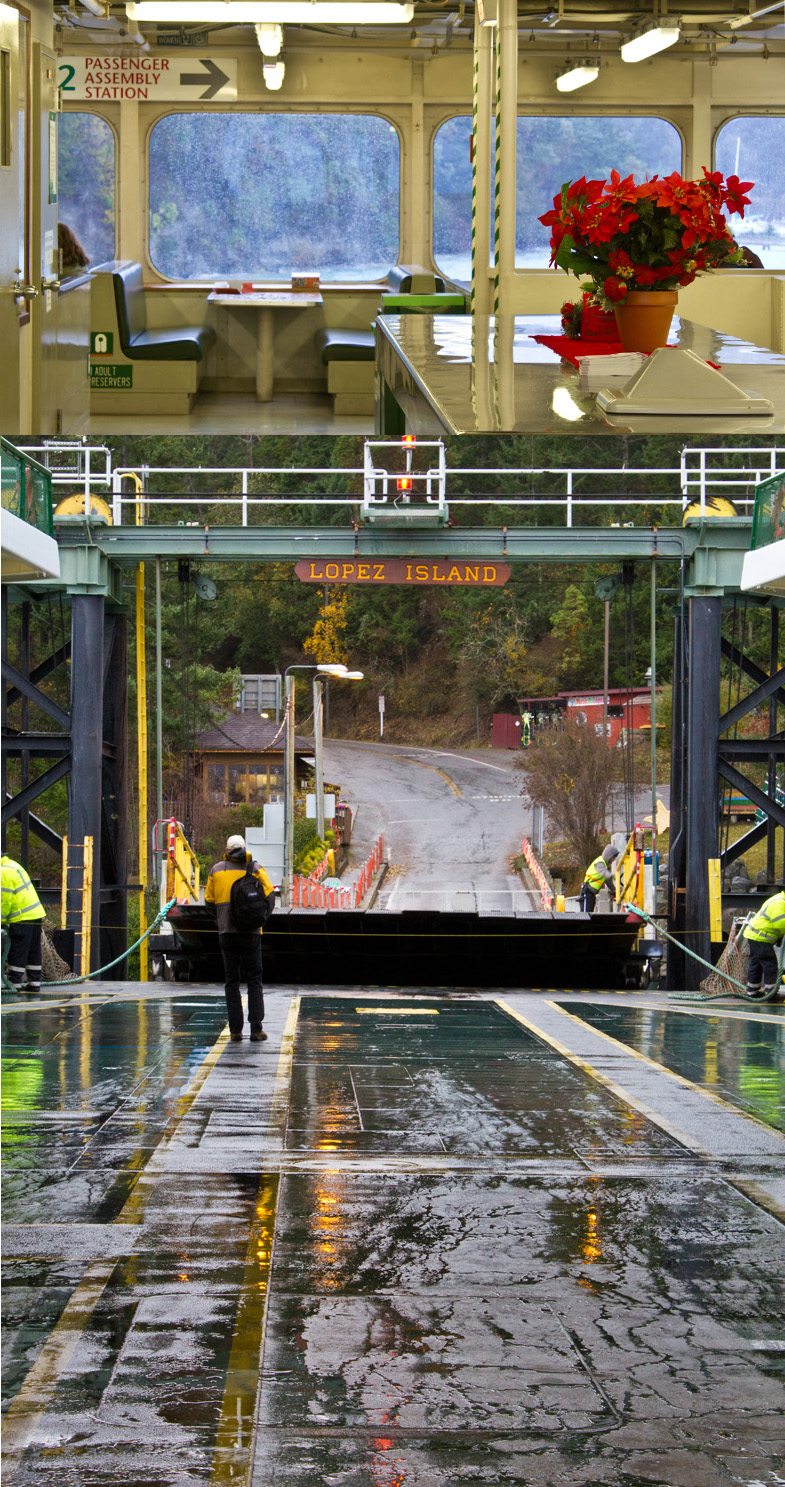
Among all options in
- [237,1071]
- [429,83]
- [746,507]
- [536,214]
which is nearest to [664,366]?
[536,214]

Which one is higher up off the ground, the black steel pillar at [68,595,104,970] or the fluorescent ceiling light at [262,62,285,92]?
the fluorescent ceiling light at [262,62,285,92]

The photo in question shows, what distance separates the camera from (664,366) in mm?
2121

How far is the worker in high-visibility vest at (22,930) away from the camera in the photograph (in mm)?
14617

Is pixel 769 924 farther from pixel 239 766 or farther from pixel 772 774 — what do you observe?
pixel 239 766

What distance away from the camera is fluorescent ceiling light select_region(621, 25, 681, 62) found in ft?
8.17

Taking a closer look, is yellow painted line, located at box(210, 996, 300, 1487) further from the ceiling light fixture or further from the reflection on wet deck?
the ceiling light fixture

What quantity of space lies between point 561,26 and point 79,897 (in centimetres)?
1739

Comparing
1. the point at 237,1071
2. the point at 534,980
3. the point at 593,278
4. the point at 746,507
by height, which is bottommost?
the point at 534,980

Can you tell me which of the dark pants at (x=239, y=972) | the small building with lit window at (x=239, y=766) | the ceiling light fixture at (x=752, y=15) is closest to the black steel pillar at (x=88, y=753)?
the dark pants at (x=239, y=972)

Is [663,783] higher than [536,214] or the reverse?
the reverse

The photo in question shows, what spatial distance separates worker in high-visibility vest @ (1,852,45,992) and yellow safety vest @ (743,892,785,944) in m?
6.73

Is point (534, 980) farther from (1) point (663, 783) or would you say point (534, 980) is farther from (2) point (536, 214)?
(1) point (663, 783)

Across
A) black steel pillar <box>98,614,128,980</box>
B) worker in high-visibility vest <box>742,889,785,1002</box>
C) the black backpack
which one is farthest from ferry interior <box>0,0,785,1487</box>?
black steel pillar <box>98,614,128,980</box>

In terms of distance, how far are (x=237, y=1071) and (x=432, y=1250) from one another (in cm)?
387
